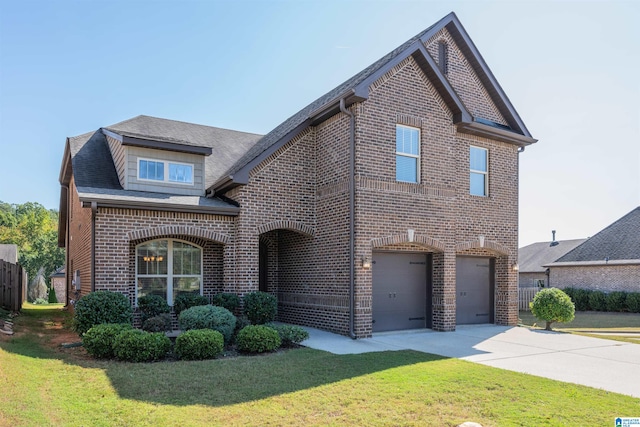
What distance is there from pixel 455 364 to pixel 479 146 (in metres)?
8.43

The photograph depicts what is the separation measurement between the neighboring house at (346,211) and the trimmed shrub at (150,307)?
61 cm

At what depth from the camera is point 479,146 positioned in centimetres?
1503

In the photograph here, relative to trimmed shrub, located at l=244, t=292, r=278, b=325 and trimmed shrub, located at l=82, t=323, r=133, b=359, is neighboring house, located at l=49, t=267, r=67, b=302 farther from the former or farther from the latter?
trimmed shrub, located at l=82, t=323, r=133, b=359

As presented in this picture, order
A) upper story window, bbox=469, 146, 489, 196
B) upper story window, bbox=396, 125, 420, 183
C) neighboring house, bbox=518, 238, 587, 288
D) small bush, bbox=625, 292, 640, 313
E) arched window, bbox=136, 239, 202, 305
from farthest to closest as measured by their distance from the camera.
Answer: neighboring house, bbox=518, 238, 587, 288
small bush, bbox=625, 292, 640, 313
upper story window, bbox=469, 146, 489, 196
upper story window, bbox=396, 125, 420, 183
arched window, bbox=136, 239, 202, 305

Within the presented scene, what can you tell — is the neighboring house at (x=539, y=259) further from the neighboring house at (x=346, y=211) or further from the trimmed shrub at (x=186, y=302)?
the trimmed shrub at (x=186, y=302)

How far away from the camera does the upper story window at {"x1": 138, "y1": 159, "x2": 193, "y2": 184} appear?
13.5 meters

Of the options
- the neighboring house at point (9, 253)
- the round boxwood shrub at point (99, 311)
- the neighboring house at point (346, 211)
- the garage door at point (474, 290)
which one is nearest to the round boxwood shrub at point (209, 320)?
the round boxwood shrub at point (99, 311)

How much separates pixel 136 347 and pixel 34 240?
169 feet

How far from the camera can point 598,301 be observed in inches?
1051

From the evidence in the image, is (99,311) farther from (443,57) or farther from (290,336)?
(443,57)

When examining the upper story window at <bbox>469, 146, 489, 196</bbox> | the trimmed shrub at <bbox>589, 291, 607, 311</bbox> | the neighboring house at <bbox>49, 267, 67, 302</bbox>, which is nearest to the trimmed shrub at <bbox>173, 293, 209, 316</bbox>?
the upper story window at <bbox>469, 146, 489, 196</bbox>

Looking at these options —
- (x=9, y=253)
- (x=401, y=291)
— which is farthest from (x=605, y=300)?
(x=9, y=253)

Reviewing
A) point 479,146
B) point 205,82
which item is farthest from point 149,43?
point 479,146

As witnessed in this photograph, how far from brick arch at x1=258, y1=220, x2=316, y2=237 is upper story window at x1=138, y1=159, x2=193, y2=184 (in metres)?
2.78
